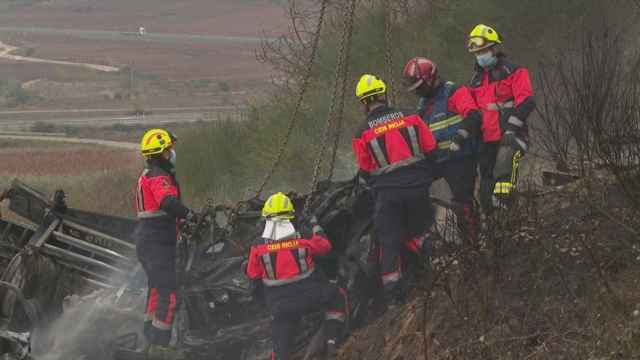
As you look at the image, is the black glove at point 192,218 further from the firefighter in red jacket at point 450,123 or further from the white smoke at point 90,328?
the firefighter in red jacket at point 450,123

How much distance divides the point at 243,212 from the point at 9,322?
2.54 metres

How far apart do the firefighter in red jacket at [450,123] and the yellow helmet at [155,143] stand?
2.44 metres

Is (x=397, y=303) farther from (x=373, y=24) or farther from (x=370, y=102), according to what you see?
(x=373, y=24)

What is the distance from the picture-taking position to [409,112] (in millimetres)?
8672

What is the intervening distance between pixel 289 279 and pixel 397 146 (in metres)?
1.44

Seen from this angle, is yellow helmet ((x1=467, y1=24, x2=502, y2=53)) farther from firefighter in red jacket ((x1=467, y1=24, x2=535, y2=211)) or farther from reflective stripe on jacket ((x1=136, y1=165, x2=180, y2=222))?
reflective stripe on jacket ((x1=136, y1=165, x2=180, y2=222))

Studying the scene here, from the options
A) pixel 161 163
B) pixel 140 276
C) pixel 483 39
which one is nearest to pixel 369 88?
pixel 483 39

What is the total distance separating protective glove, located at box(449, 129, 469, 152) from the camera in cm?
891

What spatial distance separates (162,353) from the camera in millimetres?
9852

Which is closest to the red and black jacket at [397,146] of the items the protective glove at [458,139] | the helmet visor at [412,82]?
the protective glove at [458,139]

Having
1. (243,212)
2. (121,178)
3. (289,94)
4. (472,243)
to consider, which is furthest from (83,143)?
(472,243)

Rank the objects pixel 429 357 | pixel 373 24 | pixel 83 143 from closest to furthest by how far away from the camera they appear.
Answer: pixel 429 357, pixel 373 24, pixel 83 143

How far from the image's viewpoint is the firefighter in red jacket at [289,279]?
28.6ft

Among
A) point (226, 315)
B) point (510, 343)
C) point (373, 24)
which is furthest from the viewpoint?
point (373, 24)
